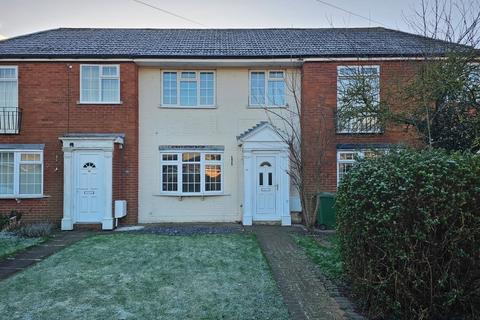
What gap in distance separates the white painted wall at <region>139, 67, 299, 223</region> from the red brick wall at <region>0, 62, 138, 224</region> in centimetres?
56

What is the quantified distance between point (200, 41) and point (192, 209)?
271 inches

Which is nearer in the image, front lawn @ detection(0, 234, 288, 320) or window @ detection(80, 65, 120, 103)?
front lawn @ detection(0, 234, 288, 320)

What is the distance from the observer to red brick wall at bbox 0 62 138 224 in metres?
13.2

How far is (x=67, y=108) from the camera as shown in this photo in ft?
43.6

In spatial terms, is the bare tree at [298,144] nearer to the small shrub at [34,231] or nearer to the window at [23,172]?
the small shrub at [34,231]

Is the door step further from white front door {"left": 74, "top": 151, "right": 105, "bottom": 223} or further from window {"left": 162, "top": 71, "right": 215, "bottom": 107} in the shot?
window {"left": 162, "top": 71, "right": 215, "bottom": 107}

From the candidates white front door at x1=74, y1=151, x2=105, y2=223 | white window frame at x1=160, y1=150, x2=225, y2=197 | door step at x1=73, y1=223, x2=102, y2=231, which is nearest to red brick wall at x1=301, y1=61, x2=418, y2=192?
white window frame at x1=160, y1=150, x2=225, y2=197

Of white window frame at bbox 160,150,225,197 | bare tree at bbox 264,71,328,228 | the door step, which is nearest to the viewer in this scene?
the door step

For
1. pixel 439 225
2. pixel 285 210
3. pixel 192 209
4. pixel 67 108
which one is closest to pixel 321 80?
pixel 285 210

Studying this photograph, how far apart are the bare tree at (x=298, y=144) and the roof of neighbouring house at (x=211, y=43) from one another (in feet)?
4.77

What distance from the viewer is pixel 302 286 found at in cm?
617

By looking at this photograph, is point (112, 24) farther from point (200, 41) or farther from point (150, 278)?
point (150, 278)

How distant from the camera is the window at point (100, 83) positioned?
13406 mm

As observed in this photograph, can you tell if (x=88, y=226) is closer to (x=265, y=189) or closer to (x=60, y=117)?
(x=60, y=117)
